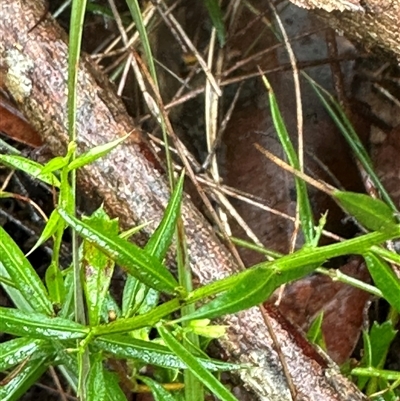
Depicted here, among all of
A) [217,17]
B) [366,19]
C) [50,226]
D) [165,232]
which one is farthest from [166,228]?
[217,17]

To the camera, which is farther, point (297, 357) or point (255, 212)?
point (255, 212)

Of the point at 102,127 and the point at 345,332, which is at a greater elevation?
the point at 102,127

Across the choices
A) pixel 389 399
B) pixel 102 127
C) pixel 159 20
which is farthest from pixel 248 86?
pixel 389 399

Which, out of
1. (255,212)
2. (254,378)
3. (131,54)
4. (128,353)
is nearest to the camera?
(128,353)

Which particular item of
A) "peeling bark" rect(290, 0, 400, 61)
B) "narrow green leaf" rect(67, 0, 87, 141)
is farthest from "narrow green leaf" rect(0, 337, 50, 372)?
"peeling bark" rect(290, 0, 400, 61)

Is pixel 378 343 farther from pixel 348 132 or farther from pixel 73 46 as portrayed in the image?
pixel 73 46

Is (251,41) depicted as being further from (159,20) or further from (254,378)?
(254,378)

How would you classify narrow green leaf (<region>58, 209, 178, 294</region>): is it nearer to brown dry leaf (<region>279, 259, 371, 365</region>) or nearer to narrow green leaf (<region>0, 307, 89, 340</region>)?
narrow green leaf (<region>0, 307, 89, 340</region>)
